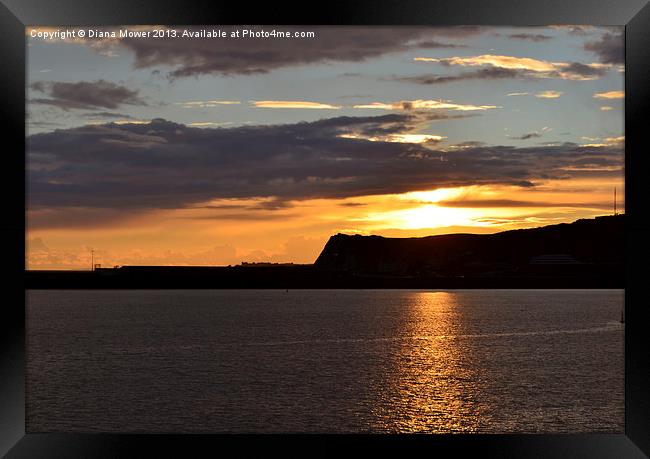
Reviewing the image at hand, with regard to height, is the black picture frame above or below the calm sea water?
above

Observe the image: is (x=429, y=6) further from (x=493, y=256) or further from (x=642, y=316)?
(x=493, y=256)

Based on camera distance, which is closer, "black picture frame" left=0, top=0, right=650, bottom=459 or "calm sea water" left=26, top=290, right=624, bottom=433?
"black picture frame" left=0, top=0, right=650, bottom=459

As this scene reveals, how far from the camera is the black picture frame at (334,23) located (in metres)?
6.11

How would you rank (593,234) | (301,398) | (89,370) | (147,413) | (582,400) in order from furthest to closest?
(593,234), (89,370), (582,400), (301,398), (147,413)

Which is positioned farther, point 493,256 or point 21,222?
point 493,256

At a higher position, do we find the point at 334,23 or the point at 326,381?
the point at 334,23

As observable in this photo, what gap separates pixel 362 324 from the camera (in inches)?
3433

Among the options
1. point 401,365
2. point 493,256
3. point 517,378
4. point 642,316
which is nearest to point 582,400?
point 517,378

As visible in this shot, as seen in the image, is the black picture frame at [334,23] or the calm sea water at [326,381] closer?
the black picture frame at [334,23]

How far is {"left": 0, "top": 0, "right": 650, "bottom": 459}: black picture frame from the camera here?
6109 millimetres

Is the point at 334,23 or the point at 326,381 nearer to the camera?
the point at 334,23

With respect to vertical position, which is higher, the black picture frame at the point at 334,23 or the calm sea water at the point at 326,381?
the black picture frame at the point at 334,23

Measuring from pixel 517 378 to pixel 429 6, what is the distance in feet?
130

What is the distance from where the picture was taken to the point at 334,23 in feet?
20.3
